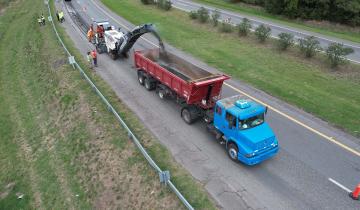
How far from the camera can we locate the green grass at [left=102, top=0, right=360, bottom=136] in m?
18.3

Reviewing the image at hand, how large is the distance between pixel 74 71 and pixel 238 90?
482 inches

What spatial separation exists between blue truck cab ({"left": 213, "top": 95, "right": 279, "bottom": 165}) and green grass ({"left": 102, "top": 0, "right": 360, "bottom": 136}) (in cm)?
550

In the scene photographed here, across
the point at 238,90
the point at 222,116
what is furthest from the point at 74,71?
the point at 222,116

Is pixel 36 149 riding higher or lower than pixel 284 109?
lower

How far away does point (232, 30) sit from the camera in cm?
3262

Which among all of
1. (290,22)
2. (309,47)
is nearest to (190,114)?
(309,47)

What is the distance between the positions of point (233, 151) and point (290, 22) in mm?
36105

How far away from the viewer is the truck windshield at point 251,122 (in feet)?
44.0

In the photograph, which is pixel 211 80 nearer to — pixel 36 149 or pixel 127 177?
pixel 127 177

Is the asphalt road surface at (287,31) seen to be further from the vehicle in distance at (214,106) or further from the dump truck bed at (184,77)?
the vehicle in distance at (214,106)

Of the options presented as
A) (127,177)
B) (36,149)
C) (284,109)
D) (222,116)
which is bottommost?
(36,149)

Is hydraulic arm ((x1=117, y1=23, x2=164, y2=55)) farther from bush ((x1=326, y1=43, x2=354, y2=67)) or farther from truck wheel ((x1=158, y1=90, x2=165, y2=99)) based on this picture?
bush ((x1=326, y1=43, x2=354, y2=67))

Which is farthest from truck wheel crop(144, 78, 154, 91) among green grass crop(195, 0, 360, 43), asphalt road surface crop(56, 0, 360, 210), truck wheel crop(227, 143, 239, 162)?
green grass crop(195, 0, 360, 43)

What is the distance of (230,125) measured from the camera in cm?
1362
